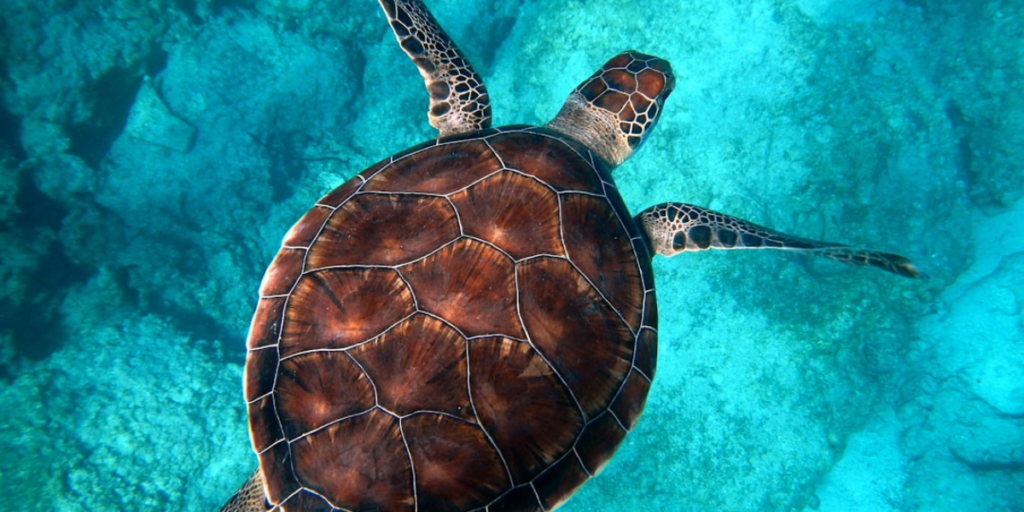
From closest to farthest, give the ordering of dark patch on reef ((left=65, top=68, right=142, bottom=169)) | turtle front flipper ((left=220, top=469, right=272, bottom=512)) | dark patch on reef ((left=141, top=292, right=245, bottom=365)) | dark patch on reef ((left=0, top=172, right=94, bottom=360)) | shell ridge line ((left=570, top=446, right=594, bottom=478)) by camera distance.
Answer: shell ridge line ((left=570, top=446, right=594, bottom=478)) < turtle front flipper ((left=220, top=469, right=272, bottom=512)) < dark patch on reef ((left=0, top=172, right=94, bottom=360)) < dark patch on reef ((left=65, top=68, right=142, bottom=169)) < dark patch on reef ((left=141, top=292, right=245, bottom=365))

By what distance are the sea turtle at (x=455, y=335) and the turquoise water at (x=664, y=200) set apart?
3986 millimetres

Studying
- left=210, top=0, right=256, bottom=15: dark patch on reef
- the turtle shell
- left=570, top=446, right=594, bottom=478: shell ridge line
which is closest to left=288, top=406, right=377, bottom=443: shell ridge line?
the turtle shell

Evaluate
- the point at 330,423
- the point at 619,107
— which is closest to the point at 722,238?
the point at 619,107

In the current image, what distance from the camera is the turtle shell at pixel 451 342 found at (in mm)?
1844

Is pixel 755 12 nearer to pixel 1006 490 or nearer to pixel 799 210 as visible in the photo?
pixel 799 210

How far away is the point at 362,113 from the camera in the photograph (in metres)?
7.10

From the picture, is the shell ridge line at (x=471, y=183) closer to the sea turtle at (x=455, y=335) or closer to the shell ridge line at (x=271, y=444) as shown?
the sea turtle at (x=455, y=335)

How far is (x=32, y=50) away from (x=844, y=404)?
40.2 ft

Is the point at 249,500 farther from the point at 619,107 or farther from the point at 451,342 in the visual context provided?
the point at 619,107

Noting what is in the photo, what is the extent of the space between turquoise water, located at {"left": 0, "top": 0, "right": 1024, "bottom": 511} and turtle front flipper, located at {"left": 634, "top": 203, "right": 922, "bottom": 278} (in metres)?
2.90

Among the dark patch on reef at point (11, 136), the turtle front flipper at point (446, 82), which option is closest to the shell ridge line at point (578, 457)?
the turtle front flipper at point (446, 82)

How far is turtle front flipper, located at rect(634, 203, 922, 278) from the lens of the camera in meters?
2.76

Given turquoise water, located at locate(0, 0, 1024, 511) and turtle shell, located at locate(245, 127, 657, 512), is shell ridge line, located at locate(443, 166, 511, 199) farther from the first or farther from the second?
turquoise water, located at locate(0, 0, 1024, 511)

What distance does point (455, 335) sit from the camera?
1.91 metres
